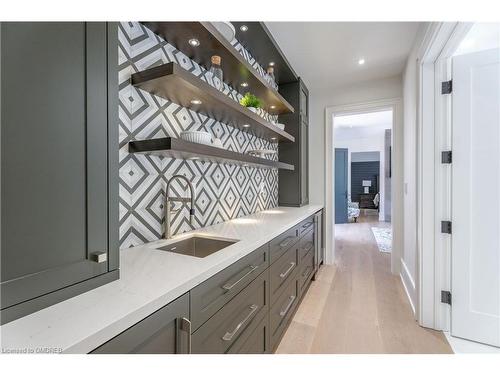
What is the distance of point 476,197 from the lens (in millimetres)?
1719

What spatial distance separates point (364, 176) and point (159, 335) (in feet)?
33.3

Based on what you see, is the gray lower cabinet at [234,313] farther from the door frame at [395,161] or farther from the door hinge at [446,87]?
the door frame at [395,161]

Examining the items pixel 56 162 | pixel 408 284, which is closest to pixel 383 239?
pixel 408 284

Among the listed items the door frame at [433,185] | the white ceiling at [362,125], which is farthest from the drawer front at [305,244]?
the white ceiling at [362,125]

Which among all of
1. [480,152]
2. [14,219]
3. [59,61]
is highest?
[59,61]

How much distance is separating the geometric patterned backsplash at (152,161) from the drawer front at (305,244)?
83 centimetres

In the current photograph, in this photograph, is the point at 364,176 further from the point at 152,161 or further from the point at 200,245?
the point at 152,161

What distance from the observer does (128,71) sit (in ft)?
4.18

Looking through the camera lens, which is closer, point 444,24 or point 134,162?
point 134,162

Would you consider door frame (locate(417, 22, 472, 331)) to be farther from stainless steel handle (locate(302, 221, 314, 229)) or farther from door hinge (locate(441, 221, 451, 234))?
stainless steel handle (locate(302, 221, 314, 229))

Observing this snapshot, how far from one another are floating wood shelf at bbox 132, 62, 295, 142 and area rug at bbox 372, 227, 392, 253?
11.8ft
